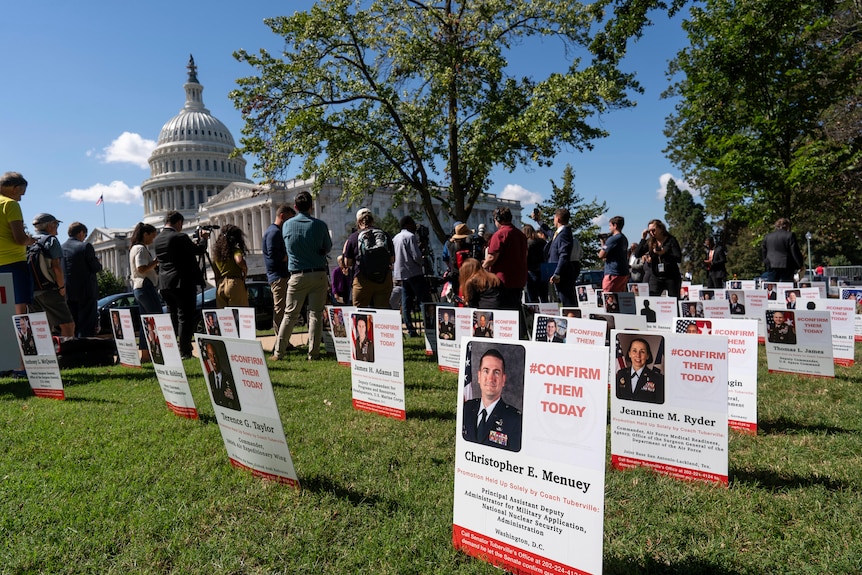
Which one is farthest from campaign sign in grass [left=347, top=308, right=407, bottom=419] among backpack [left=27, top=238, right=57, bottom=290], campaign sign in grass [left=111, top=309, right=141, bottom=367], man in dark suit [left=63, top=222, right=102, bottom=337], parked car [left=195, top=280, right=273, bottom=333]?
parked car [left=195, top=280, right=273, bottom=333]

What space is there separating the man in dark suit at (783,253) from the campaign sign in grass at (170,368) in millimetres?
9538

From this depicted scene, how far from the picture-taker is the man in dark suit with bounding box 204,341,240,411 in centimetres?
324

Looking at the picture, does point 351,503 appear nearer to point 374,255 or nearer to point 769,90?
point 374,255

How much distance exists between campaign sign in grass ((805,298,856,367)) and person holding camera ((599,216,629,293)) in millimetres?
3077

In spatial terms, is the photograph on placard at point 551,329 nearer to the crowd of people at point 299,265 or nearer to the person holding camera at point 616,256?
the crowd of people at point 299,265

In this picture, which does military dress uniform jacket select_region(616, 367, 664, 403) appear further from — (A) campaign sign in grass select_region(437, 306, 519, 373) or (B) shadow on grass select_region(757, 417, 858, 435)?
(A) campaign sign in grass select_region(437, 306, 519, 373)

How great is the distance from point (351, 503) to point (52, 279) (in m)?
6.97

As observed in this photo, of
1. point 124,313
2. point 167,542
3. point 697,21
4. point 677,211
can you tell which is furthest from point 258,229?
point 167,542

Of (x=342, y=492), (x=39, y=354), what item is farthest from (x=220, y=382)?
(x=39, y=354)

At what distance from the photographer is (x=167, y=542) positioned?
260 centimetres

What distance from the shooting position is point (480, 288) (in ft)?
22.3

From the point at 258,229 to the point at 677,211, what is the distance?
60431mm

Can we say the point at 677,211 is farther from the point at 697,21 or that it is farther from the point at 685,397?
the point at 685,397

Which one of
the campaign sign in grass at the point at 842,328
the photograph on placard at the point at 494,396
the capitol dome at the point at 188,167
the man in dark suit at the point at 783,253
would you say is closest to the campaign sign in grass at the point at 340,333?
the photograph on placard at the point at 494,396
